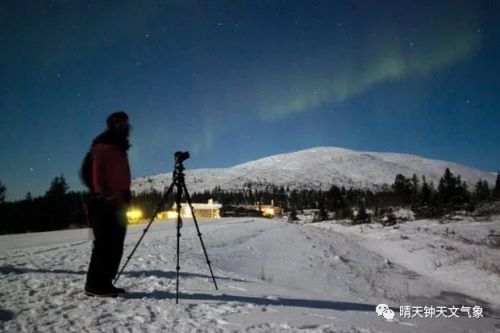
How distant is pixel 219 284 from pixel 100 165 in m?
3.96

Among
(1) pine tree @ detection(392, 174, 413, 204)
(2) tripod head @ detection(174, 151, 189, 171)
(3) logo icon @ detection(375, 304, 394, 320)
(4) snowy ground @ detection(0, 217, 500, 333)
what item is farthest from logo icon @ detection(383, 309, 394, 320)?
(1) pine tree @ detection(392, 174, 413, 204)

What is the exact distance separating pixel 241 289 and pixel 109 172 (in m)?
3.80

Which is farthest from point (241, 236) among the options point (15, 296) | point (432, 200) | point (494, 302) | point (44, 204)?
point (432, 200)

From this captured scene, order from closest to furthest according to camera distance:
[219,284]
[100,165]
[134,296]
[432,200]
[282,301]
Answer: [100,165]
[134,296]
[282,301]
[219,284]
[432,200]

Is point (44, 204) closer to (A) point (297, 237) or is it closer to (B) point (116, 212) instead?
(A) point (297, 237)

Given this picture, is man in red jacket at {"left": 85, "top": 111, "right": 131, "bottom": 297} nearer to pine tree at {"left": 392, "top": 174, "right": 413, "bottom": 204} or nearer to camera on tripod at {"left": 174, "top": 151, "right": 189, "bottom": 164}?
camera on tripod at {"left": 174, "top": 151, "right": 189, "bottom": 164}

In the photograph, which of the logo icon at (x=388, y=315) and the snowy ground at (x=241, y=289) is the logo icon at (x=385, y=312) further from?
the snowy ground at (x=241, y=289)

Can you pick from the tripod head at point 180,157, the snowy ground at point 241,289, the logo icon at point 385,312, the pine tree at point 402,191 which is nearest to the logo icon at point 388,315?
the logo icon at point 385,312

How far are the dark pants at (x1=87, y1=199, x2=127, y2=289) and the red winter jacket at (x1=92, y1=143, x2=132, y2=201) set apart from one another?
24cm

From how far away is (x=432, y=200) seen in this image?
74000mm

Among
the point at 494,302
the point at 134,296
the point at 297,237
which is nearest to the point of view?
the point at 134,296

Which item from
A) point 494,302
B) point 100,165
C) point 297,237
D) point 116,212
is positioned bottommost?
point 494,302

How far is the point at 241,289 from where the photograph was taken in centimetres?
830

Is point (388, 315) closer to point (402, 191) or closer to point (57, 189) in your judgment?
point (57, 189)
